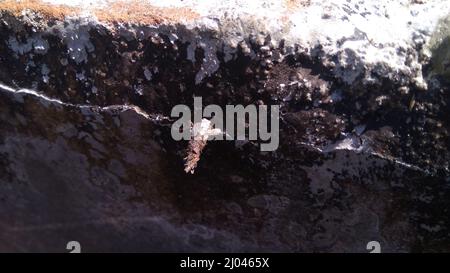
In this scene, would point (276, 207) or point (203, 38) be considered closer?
point (203, 38)

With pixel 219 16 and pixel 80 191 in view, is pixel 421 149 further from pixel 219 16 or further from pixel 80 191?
pixel 80 191

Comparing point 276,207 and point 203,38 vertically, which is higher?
point 203,38
